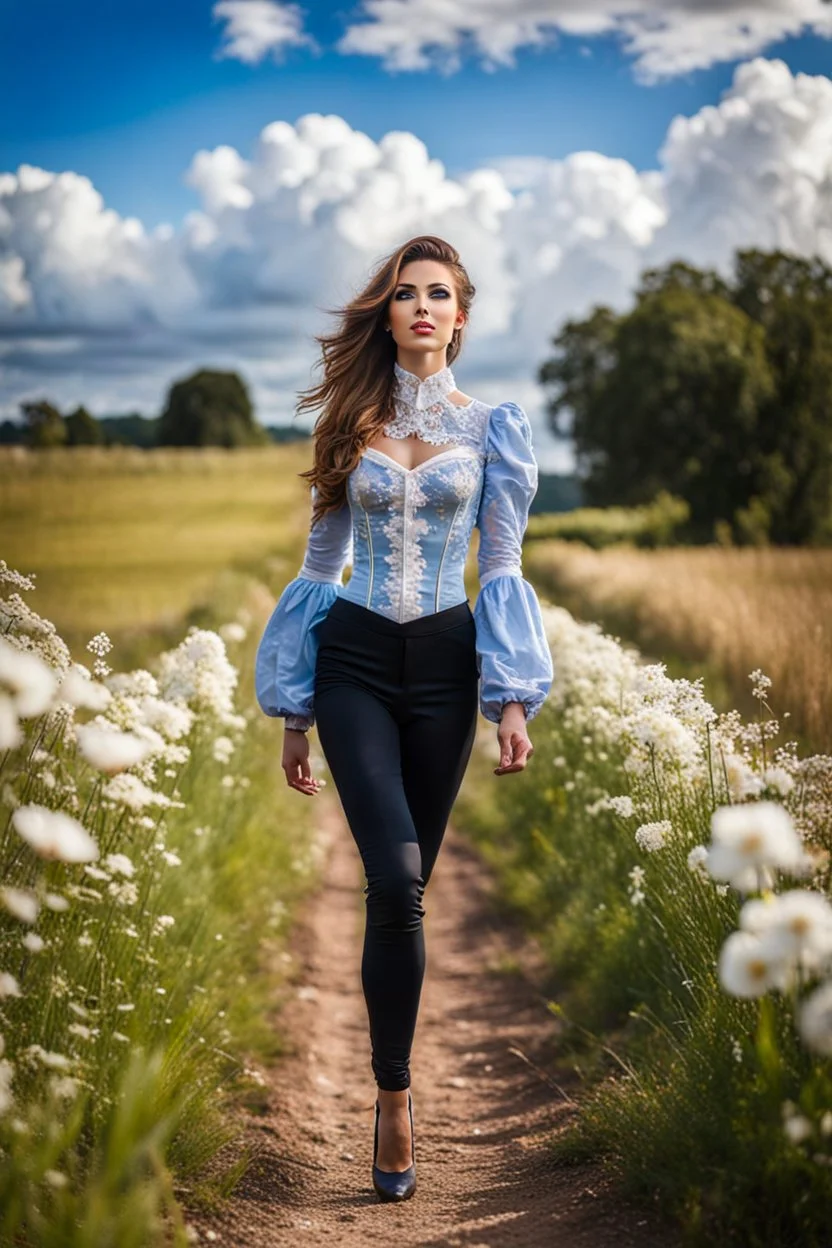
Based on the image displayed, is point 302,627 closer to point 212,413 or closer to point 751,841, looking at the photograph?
point 751,841

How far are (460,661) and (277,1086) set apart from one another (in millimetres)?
1961

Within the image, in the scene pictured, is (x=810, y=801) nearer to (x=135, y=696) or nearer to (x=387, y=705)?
(x=387, y=705)

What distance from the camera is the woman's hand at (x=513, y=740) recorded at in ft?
11.0

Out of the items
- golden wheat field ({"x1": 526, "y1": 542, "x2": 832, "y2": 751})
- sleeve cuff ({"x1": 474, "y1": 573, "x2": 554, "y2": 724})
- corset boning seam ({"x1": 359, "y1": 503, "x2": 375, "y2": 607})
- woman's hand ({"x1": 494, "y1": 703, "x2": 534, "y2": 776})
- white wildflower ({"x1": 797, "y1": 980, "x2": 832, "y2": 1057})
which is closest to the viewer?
white wildflower ({"x1": 797, "y1": 980, "x2": 832, "y2": 1057})

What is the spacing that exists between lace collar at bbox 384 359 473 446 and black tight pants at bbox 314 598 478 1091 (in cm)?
60

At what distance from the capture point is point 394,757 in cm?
336

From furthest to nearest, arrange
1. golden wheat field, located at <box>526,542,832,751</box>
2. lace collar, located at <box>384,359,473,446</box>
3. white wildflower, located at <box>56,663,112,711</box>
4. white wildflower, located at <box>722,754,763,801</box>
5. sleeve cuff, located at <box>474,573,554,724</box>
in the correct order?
golden wheat field, located at <box>526,542,832,751</box>
lace collar, located at <box>384,359,473,446</box>
sleeve cuff, located at <box>474,573,554,724</box>
white wildflower, located at <box>722,754,763,801</box>
white wildflower, located at <box>56,663,112,711</box>

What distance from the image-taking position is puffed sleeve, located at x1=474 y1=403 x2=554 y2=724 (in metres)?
3.50

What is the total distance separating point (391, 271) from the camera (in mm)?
3914

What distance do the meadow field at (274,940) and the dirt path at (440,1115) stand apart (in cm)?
12

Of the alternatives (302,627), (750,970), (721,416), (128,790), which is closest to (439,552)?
(302,627)

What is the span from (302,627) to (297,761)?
44 cm

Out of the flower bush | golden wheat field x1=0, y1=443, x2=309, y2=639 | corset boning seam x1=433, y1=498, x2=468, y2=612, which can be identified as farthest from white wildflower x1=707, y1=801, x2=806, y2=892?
golden wheat field x1=0, y1=443, x2=309, y2=639

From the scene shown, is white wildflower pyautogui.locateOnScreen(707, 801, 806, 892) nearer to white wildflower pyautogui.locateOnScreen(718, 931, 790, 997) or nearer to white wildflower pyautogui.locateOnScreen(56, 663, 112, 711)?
white wildflower pyautogui.locateOnScreen(718, 931, 790, 997)
